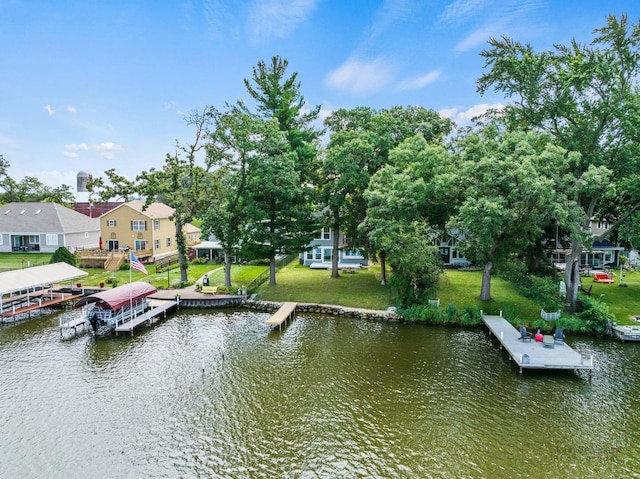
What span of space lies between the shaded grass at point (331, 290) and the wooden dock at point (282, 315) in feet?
5.58

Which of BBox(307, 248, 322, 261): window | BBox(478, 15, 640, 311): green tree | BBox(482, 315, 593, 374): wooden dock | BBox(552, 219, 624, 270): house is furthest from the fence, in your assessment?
BBox(552, 219, 624, 270): house

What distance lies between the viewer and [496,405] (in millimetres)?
15117

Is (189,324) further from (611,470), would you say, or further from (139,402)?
(611,470)

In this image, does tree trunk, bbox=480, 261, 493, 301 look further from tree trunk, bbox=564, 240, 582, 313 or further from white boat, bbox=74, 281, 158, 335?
white boat, bbox=74, 281, 158, 335

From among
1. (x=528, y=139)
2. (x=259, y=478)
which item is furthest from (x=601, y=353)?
(x=259, y=478)

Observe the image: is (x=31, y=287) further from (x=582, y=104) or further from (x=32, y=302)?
(x=582, y=104)

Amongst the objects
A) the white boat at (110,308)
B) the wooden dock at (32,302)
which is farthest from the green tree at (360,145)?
the wooden dock at (32,302)

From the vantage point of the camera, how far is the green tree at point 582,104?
22.7 m

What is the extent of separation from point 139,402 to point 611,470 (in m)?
16.9

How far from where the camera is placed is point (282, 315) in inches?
999

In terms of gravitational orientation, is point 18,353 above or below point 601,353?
above

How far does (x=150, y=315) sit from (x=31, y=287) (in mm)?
9561

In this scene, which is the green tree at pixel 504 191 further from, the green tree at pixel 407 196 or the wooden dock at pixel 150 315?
the wooden dock at pixel 150 315

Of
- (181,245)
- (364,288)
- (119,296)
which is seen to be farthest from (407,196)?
(119,296)
